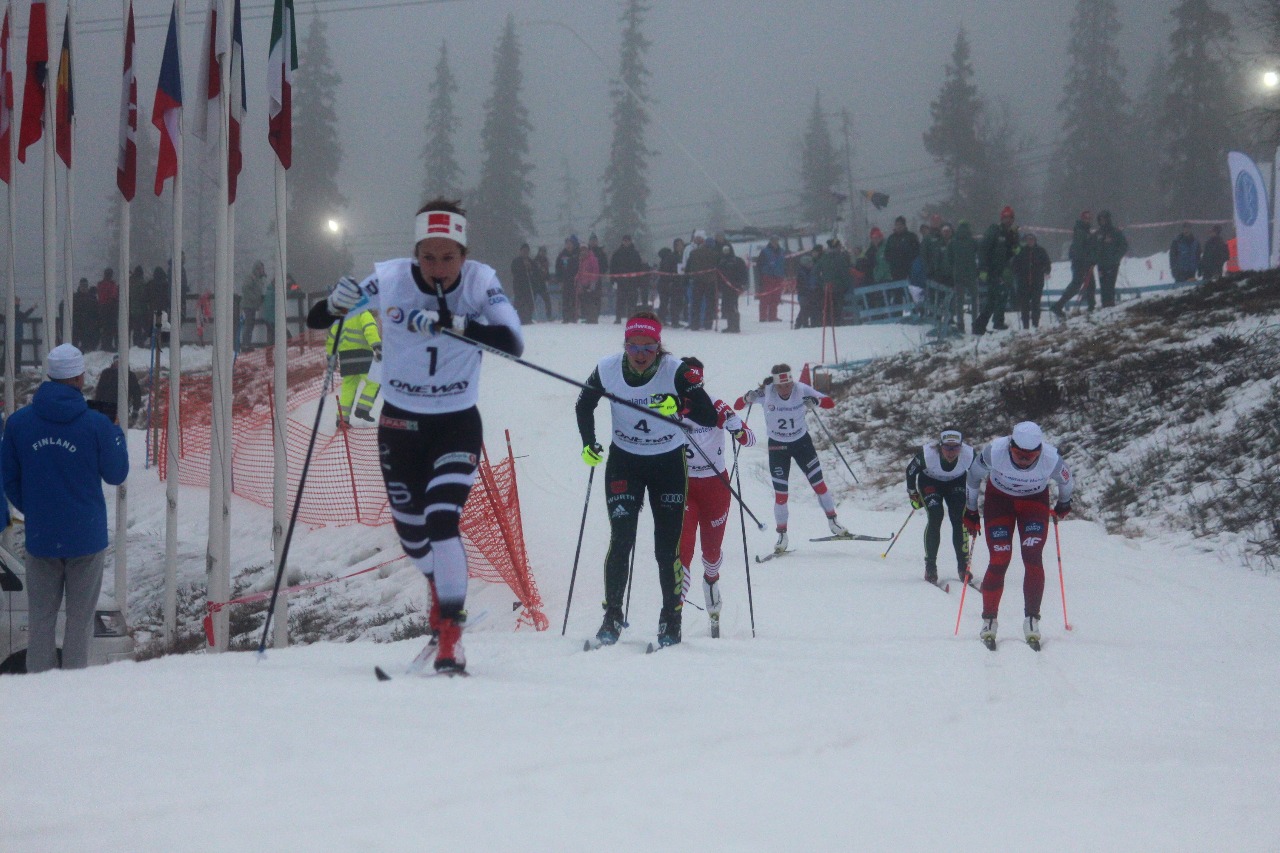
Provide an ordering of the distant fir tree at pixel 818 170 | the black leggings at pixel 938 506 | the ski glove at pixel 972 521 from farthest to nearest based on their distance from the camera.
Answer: the distant fir tree at pixel 818 170
the black leggings at pixel 938 506
the ski glove at pixel 972 521

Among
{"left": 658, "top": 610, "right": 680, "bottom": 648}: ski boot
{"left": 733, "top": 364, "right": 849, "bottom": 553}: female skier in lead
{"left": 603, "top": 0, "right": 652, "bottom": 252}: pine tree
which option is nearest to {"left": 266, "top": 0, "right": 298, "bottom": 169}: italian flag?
{"left": 658, "top": 610, "right": 680, "bottom": 648}: ski boot

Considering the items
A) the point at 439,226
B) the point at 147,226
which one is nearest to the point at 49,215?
the point at 439,226

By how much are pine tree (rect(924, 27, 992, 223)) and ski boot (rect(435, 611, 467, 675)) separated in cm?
5218

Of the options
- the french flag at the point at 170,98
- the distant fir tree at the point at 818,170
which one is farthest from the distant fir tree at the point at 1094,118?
the french flag at the point at 170,98

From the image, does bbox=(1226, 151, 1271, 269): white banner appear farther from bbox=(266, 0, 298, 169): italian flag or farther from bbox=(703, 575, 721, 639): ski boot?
bbox=(266, 0, 298, 169): italian flag

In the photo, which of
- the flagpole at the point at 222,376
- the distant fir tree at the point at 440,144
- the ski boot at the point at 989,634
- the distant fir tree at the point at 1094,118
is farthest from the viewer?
the distant fir tree at the point at 1094,118

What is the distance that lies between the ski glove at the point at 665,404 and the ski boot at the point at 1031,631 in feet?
10.8

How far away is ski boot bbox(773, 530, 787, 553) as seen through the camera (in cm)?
1224

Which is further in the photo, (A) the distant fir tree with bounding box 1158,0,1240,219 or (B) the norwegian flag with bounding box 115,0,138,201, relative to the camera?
(A) the distant fir tree with bounding box 1158,0,1240,219

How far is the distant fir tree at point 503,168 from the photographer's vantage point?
5300 centimetres

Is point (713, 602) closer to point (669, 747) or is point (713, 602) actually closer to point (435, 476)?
point (435, 476)

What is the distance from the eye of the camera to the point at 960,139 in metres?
55.6

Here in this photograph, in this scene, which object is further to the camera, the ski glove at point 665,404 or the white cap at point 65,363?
the ski glove at point 665,404

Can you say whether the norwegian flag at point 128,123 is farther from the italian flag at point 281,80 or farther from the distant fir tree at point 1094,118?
the distant fir tree at point 1094,118
